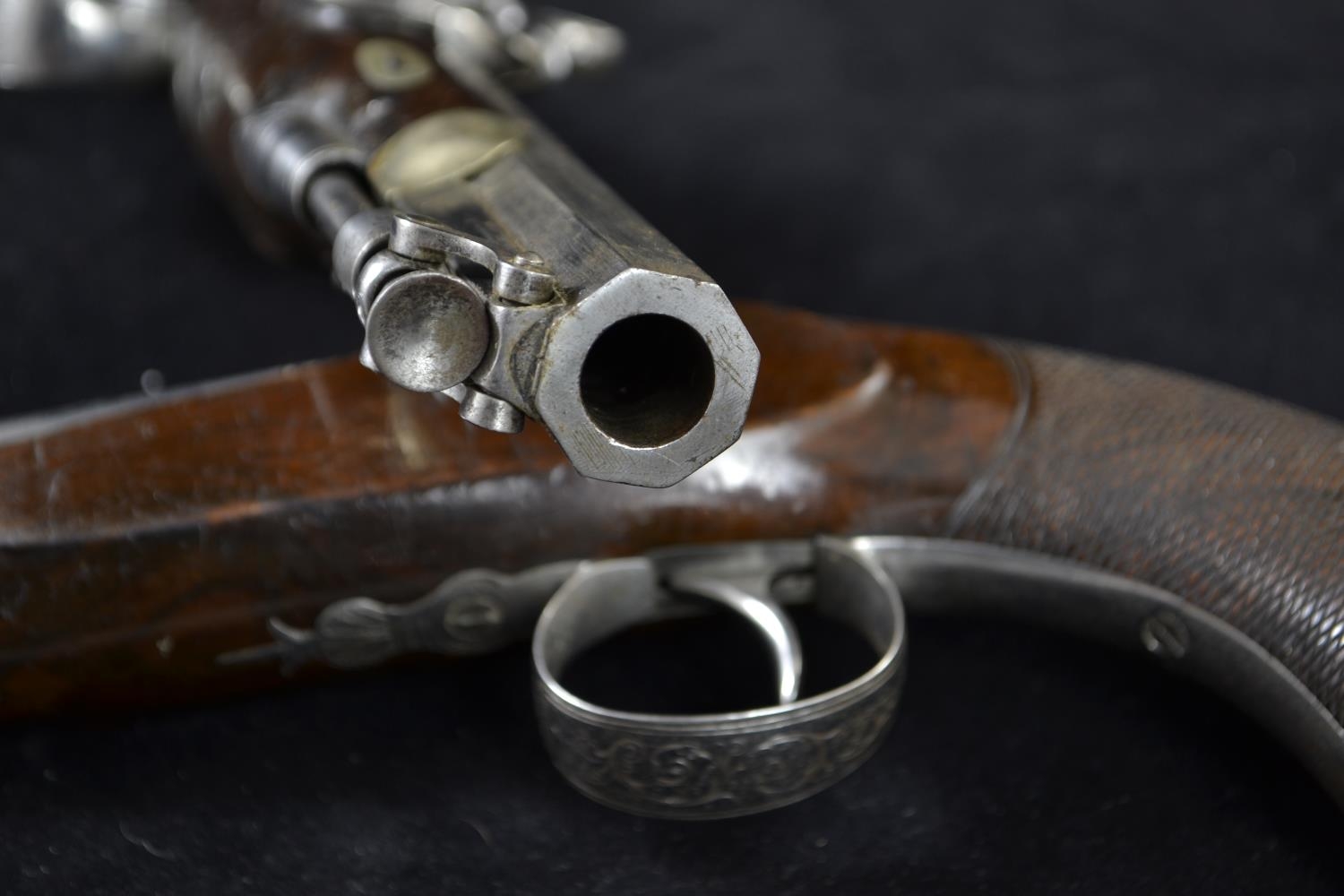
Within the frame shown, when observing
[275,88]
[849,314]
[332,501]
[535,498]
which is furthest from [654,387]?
[849,314]

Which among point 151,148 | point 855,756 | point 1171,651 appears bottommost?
point 151,148

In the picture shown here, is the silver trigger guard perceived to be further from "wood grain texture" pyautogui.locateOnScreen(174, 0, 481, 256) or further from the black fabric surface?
"wood grain texture" pyautogui.locateOnScreen(174, 0, 481, 256)

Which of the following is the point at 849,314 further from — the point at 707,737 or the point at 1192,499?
the point at 707,737

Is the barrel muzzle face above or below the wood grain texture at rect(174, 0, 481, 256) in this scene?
above

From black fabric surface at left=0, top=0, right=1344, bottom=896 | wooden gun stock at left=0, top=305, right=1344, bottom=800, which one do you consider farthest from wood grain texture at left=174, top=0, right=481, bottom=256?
wooden gun stock at left=0, top=305, right=1344, bottom=800

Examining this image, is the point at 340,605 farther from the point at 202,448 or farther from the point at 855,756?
the point at 855,756

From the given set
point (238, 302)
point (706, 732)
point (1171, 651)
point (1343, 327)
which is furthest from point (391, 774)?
point (1343, 327)

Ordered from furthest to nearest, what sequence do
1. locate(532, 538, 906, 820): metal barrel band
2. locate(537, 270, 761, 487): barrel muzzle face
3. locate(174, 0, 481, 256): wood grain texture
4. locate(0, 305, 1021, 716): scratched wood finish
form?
locate(174, 0, 481, 256): wood grain texture → locate(0, 305, 1021, 716): scratched wood finish → locate(532, 538, 906, 820): metal barrel band → locate(537, 270, 761, 487): barrel muzzle face
